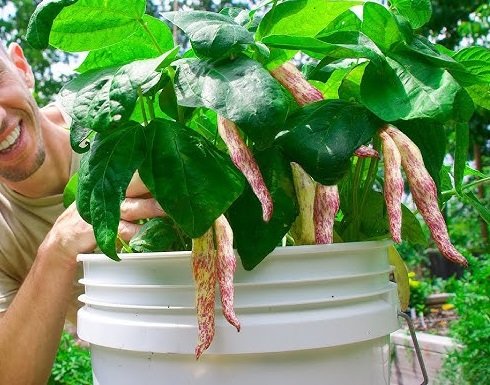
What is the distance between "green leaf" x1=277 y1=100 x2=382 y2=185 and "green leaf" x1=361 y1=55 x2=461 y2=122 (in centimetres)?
2

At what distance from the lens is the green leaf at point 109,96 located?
513 mm

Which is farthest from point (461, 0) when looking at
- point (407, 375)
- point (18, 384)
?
point (18, 384)

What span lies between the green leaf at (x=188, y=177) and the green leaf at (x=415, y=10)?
26 cm

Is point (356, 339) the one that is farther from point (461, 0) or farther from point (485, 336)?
point (461, 0)

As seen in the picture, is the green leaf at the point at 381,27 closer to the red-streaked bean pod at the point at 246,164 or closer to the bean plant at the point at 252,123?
the bean plant at the point at 252,123

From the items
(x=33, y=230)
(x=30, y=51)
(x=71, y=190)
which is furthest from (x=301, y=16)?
(x=30, y=51)

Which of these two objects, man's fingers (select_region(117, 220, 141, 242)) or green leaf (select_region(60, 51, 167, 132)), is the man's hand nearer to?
man's fingers (select_region(117, 220, 141, 242))

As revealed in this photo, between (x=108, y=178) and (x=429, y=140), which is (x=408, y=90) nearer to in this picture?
(x=429, y=140)

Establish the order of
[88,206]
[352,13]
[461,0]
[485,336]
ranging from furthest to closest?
1. [461,0]
2. [485,336]
3. [352,13]
4. [88,206]

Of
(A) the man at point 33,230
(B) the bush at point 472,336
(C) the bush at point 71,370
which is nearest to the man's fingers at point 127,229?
(A) the man at point 33,230

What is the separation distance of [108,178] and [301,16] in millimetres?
259

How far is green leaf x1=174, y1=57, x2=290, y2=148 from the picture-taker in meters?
0.49

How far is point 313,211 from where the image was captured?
0.61 m

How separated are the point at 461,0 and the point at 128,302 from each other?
6169mm
